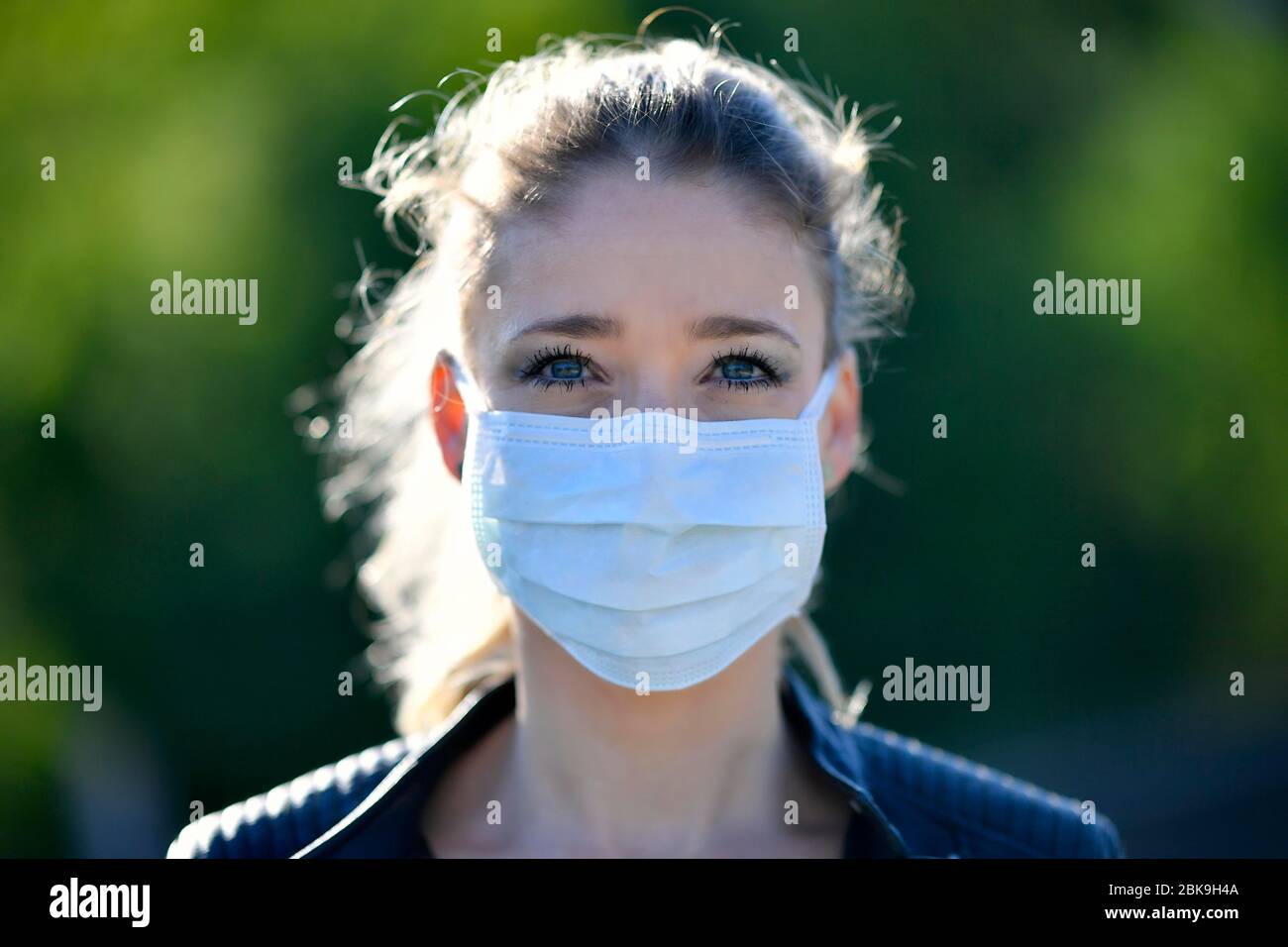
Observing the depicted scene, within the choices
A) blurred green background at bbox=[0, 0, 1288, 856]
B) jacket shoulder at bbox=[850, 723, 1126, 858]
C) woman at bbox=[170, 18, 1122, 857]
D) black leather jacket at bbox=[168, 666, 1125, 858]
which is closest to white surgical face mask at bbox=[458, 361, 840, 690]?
woman at bbox=[170, 18, 1122, 857]

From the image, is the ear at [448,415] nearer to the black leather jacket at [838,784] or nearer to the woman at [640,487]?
the woman at [640,487]

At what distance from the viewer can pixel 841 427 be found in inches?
113

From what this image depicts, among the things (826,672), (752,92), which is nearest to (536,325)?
(752,92)

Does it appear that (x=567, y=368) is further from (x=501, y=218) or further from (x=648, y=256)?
(x=501, y=218)

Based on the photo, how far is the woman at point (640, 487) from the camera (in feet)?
8.22

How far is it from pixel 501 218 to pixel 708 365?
56 cm

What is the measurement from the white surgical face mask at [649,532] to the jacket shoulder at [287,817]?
0.66m

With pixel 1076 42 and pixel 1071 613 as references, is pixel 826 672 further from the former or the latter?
pixel 1076 42

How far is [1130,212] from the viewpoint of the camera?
5.72 meters

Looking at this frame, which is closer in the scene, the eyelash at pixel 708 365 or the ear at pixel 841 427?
the eyelash at pixel 708 365

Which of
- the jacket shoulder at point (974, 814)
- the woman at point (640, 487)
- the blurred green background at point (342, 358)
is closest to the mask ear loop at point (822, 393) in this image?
the woman at point (640, 487)

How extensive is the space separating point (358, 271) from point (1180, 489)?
3.94 metres

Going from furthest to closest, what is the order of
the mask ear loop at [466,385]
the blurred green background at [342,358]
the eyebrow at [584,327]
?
the blurred green background at [342,358]
the mask ear loop at [466,385]
the eyebrow at [584,327]

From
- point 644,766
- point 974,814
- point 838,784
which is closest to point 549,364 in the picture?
point 644,766
